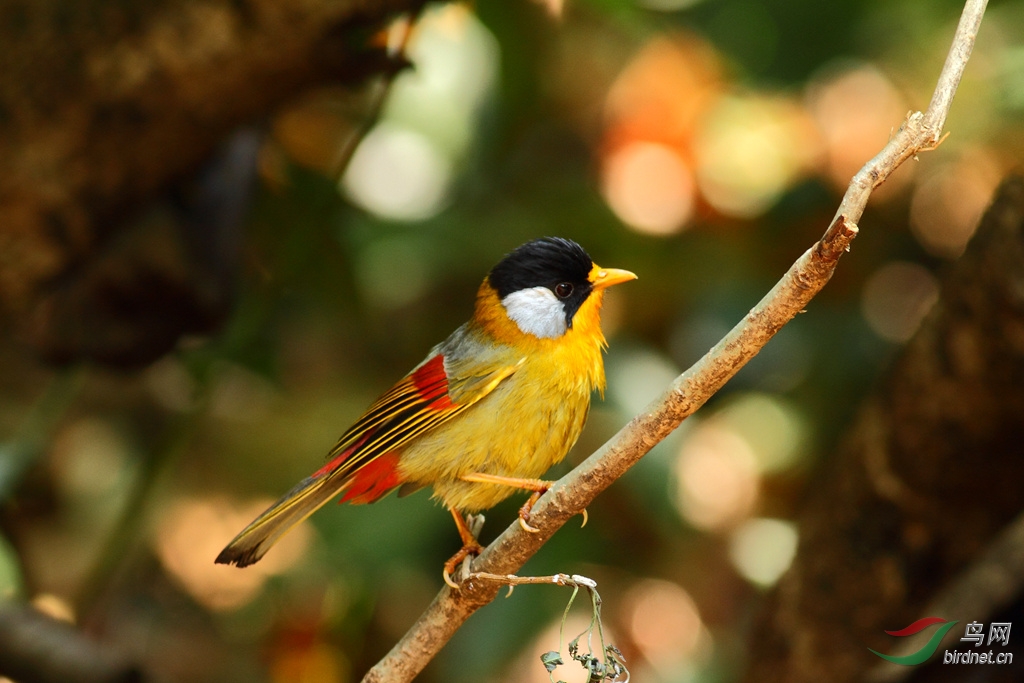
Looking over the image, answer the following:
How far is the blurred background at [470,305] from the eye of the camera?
304 centimetres

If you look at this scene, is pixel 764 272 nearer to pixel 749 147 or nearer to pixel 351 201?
pixel 749 147

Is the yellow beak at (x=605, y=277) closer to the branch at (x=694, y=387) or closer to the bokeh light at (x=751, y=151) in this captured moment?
the branch at (x=694, y=387)

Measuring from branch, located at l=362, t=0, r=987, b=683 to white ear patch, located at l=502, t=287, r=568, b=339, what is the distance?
0.58 metres

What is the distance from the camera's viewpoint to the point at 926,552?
2.80 metres

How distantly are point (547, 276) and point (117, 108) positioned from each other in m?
1.31

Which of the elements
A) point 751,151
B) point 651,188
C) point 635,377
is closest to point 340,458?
point 635,377

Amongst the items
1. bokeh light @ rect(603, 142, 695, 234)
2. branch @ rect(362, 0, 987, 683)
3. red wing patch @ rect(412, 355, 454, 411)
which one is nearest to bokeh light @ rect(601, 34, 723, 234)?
bokeh light @ rect(603, 142, 695, 234)

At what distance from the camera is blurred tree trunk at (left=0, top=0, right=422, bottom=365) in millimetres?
2473

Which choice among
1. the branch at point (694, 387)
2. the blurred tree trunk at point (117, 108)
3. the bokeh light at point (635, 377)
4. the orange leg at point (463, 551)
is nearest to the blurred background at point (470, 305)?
the bokeh light at point (635, 377)

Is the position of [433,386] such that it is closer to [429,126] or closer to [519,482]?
[519,482]

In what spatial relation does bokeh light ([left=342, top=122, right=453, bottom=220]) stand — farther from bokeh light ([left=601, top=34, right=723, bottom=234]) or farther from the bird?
the bird

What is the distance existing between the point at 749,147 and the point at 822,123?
34 centimetres

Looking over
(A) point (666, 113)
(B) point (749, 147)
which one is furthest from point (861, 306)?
(A) point (666, 113)

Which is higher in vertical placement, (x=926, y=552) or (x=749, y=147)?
(x=749, y=147)
